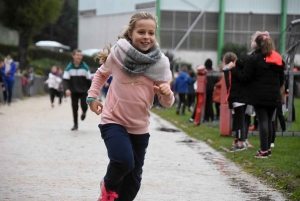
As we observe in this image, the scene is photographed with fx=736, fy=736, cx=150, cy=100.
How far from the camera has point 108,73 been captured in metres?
6.38

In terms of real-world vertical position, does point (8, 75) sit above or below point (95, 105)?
below

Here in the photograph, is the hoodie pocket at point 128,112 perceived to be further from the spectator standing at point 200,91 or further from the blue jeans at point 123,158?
the spectator standing at point 200,91

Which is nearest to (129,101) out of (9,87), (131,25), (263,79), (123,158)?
(123,158)

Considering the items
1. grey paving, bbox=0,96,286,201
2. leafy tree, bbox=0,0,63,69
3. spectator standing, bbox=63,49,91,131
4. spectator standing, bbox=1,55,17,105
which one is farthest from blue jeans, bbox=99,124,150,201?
leafy tree, bbox=0,0,63,69

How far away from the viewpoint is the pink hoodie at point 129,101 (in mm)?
6121

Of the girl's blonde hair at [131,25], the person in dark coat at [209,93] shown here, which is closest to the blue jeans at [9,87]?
the person in dark coat at [209,93]

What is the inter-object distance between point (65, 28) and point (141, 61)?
95255mm

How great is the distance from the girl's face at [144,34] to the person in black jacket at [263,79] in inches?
180

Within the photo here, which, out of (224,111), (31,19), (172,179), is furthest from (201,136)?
(31,19)

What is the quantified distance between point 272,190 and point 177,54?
5430 cm

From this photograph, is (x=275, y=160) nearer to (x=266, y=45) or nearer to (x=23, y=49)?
(x=266, y=45)

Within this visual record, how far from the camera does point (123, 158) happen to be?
582 centimetres

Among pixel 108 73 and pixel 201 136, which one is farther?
pixel 201 136

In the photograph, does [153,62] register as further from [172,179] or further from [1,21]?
[1,21]
